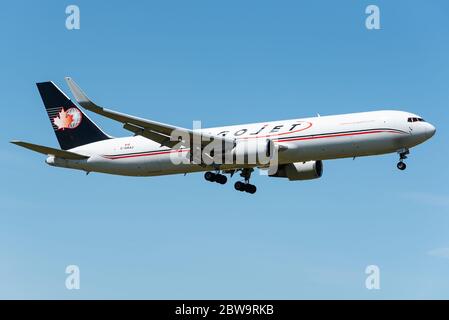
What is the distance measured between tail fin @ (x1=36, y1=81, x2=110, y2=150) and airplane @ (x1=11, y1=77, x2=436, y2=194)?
97 millimetres

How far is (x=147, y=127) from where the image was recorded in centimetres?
5191

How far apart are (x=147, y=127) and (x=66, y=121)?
39.2 feet

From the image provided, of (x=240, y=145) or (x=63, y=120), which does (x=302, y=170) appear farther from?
(x=63, y=120)

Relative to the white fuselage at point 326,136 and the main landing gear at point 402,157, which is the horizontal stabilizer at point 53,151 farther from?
the main landing gear at point 402,157

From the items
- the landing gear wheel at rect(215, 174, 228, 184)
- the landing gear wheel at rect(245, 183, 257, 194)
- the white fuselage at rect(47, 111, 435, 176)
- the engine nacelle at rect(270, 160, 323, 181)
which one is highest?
the white fuselage at rect(47, 111, 435, 176)

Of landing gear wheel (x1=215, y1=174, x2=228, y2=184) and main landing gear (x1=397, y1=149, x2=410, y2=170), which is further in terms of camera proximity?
landing gear wheel (x1=215, y1=174, x2=228, y2=184)

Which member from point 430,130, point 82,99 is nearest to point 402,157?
point 430,130

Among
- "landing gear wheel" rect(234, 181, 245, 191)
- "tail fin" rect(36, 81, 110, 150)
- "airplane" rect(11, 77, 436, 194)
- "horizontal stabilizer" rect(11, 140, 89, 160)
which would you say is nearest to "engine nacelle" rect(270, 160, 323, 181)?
"airplane" rect(11, 77, 436, 194)

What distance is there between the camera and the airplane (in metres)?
51.7

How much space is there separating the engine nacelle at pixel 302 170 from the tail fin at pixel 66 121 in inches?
486

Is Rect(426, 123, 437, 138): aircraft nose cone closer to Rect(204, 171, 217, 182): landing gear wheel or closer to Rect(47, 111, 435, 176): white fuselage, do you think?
Rect(47, 111, 435, 176): white fuselage

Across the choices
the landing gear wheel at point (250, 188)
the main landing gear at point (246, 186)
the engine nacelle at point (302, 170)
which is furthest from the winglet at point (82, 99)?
the engine nacelle at point (302, 170)
